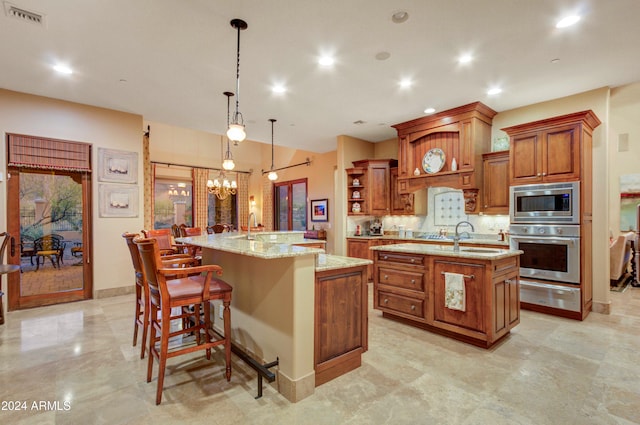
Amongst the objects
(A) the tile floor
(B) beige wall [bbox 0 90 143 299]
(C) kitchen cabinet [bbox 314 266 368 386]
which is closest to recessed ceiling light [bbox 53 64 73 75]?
(B) beige wall [bbox 0 90 143 299]

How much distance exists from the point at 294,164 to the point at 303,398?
7981 mm

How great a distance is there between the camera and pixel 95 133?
4820 mm

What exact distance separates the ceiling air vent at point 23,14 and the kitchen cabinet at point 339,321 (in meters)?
3.27

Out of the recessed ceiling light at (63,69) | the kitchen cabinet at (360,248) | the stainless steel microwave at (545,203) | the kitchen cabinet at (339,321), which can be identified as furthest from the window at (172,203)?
the stainless steel microwave at (545,203)

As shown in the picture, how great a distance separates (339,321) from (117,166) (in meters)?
4.65

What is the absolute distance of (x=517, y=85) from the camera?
159 inches

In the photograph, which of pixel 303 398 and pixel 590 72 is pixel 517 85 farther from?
pixel 303 398

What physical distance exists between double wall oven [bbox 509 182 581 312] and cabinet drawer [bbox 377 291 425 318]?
191 cm

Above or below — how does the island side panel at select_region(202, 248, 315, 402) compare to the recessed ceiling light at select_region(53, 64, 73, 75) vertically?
below

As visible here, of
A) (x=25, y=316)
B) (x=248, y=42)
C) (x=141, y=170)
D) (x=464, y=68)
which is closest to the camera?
(x=248, y=42)

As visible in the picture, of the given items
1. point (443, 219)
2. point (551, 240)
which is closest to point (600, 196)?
point (551, 240)

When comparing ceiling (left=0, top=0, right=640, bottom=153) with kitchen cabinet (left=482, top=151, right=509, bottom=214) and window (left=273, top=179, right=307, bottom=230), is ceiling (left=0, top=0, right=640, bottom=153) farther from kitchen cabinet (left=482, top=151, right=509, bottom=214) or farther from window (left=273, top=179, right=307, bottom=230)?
window (left=273, top=179, right=307, bottom=230)

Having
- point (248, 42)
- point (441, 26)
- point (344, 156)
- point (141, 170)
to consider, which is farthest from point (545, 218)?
point (141, 170)

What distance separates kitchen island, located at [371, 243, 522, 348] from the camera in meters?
2.91
